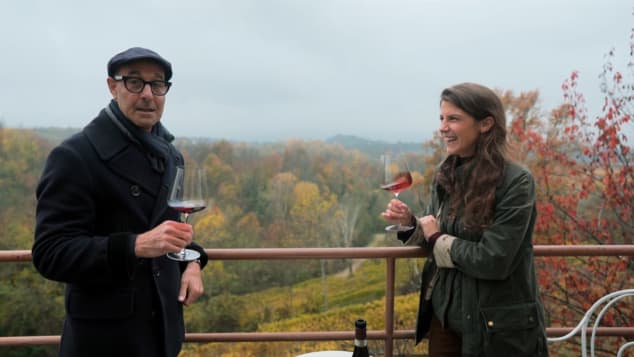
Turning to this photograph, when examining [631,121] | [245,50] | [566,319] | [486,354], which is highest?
[245,50]

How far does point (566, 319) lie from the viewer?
770cm

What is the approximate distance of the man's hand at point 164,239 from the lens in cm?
113

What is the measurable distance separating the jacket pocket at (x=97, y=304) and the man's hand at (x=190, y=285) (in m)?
0.22

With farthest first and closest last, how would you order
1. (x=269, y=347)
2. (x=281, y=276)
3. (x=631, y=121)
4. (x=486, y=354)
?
(x=281, y=276) < (x=269, y=347) < (x=631, y=121) < (x=486, y=354)

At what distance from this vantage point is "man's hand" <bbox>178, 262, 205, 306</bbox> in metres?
1.46

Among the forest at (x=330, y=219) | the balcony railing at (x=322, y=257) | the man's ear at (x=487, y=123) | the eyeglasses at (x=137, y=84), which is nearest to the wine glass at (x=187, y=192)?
the eyeglasses at (x=137, y=84)

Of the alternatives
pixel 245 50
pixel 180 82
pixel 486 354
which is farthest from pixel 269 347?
pixel 245 50

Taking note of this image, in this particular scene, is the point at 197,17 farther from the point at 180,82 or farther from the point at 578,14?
the point at 578,14

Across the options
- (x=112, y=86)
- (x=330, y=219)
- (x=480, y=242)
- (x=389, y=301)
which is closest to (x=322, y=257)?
(x=389, y=301)

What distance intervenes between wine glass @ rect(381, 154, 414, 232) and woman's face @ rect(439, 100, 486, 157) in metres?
0.18

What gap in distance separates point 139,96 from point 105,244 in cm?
44

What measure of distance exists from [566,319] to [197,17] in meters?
25.4

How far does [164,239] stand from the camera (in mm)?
1125

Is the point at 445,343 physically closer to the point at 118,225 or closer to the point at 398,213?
the point at 398,213
